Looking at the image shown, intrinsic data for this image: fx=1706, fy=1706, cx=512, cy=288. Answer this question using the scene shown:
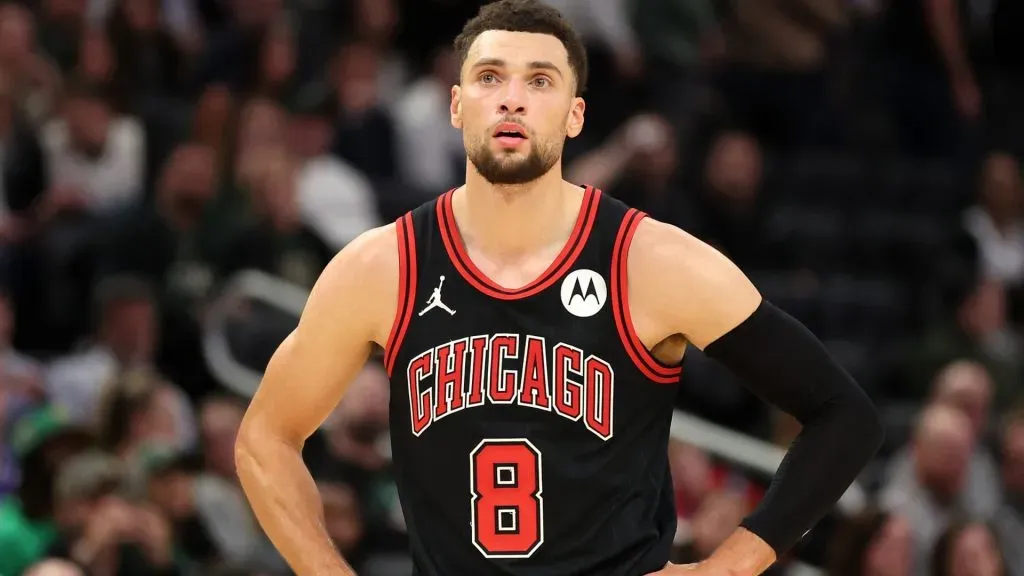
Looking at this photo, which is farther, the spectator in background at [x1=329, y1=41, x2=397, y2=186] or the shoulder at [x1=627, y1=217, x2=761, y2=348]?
the spectator in background at [x1=329, y1=41, x2=397, y2=186]

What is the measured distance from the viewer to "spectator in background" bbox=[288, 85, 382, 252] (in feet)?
28.3

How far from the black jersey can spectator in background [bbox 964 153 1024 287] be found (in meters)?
6.45

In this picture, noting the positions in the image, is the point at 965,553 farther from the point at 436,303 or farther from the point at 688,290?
the point at 436,303

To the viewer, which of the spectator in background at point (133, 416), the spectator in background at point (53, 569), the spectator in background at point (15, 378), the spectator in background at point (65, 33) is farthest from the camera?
the spectator in background at point (65, 33)

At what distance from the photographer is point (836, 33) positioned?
36.0 ft

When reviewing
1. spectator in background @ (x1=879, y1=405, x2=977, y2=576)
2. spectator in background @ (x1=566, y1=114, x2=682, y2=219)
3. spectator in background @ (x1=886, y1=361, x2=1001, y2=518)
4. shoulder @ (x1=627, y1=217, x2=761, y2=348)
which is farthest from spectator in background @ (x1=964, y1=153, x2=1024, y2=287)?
shoulder @ (x1=627, y1=217, x2=761, y2=348)

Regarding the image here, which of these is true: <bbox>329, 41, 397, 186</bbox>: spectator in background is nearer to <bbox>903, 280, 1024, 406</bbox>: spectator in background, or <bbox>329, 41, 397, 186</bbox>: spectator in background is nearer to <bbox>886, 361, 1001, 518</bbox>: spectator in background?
<bbox>903, 280, 1024, 406</bbox>: spectator in background

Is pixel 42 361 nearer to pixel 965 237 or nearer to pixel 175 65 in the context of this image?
pixel 175 65

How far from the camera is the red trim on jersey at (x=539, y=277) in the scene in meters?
3.69

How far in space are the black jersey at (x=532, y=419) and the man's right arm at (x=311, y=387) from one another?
68 millimetres

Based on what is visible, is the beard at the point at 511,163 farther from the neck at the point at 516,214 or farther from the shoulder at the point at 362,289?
the shoulder at the point at 362,289

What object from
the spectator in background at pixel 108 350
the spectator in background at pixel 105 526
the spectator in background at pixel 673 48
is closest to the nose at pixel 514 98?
the spectator in background at pixel 105 526

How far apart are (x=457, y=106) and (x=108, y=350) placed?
4371 mm

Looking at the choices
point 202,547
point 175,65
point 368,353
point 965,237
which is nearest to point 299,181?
point 175,65
